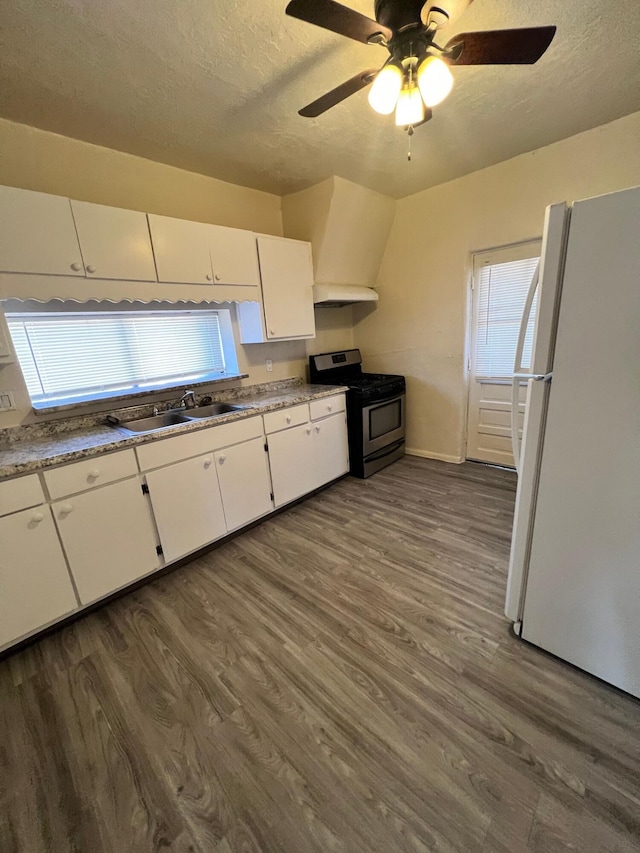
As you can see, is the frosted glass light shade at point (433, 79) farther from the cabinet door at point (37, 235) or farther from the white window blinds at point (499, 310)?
the white window blinds at point (499, 310)

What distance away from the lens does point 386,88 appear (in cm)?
131

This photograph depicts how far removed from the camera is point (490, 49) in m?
1.22

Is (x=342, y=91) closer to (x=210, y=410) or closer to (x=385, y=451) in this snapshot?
(x=210, y=410)

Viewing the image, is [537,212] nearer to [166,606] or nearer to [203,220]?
[203,220]

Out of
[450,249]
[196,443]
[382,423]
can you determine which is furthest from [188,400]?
[450,249]

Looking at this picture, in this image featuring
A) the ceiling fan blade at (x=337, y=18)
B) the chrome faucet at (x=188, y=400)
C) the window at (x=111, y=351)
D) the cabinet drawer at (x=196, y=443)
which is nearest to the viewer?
the ceiling fan blade at (x=337, y=18)

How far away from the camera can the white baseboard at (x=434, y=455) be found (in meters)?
3.58

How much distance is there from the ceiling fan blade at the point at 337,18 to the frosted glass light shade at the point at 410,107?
0.21 metres

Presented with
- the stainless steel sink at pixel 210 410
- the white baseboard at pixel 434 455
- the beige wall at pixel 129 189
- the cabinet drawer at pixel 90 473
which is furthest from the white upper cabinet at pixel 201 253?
the white baseboard at pixel 434 455

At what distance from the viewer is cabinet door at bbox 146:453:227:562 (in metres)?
2.03

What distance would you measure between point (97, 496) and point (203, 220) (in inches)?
86.2

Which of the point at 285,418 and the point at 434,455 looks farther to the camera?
the point at 434,455

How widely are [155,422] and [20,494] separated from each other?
0.95 m

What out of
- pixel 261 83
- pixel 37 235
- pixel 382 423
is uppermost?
pixel 261 83
